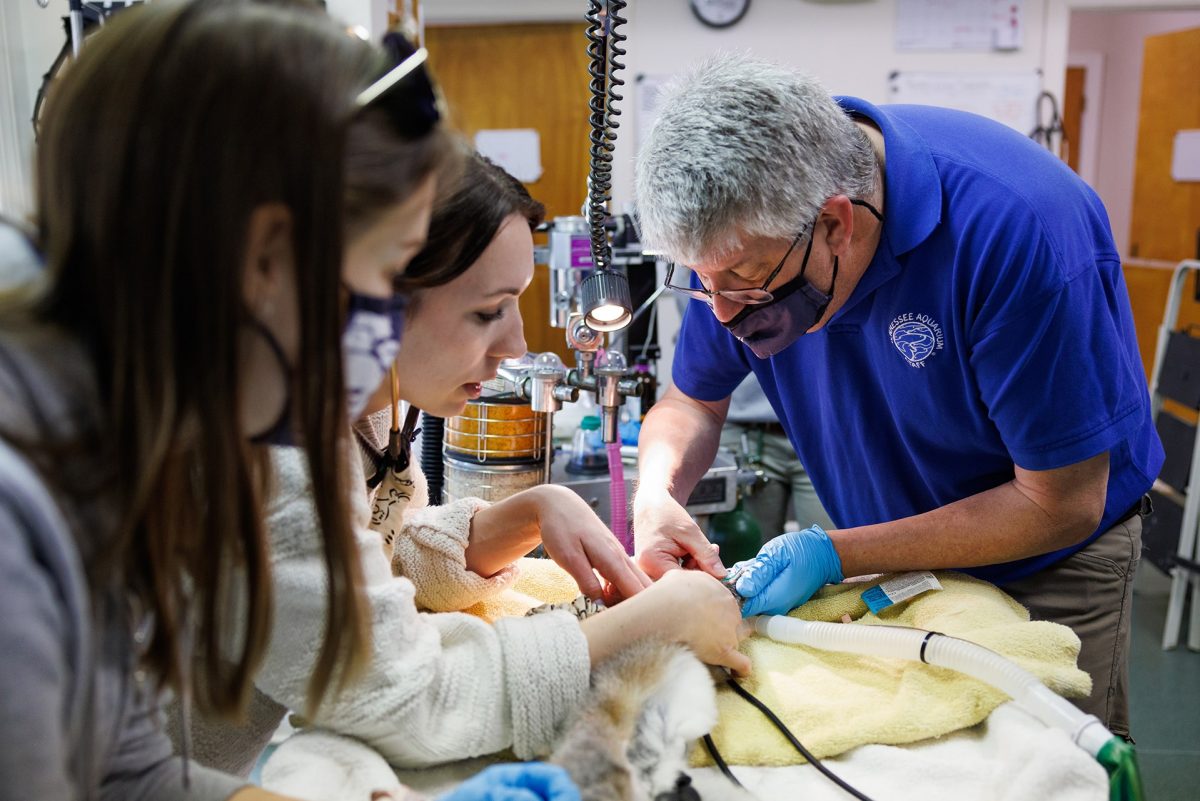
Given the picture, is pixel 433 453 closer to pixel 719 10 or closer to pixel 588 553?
pixel 588 553

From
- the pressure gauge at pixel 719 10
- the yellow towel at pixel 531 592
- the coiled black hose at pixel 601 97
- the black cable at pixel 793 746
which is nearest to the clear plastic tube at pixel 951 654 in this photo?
the black cable at pixel 793 746

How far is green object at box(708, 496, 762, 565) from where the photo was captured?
2.72 m

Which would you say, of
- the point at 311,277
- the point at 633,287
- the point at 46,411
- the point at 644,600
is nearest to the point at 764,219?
the point at 644,600

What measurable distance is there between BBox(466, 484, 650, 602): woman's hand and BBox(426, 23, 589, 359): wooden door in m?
3.64

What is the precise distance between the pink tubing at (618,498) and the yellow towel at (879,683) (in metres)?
0.28

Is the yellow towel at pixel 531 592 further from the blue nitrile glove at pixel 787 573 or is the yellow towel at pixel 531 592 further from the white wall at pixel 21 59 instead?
the white wall at pixel 21 59

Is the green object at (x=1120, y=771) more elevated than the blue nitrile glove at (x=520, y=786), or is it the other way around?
the blue nitrile glove at (x=520, y=786)

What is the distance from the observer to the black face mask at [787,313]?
4.69 ft

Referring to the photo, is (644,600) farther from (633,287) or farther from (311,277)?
(633,287)

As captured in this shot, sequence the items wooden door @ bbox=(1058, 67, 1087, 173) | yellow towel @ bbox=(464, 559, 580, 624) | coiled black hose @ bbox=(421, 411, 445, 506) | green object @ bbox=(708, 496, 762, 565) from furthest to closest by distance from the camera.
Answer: wooden door @ bbox=(1058, 67, 1087, 173)
green object @ bbox=(708, 496, 762, 565)
coiled black hose @ bbox=(421, 411, 445, 506)
yellow towel @ bbox=(464, 559, 580, 624)

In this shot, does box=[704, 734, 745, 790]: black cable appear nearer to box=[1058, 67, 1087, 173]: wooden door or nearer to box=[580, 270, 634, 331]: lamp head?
box=[580, 270, 634, 331]: lamp head

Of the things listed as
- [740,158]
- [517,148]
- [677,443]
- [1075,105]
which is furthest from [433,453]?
[1075,105]

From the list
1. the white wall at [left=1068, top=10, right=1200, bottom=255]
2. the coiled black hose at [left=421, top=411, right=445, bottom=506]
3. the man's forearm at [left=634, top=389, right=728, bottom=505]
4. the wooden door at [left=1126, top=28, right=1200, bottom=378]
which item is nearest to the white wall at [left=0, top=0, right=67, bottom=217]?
the coiled black hose at [left=421, top=411, right=445, bottom=506]

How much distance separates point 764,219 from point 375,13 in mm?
1518
